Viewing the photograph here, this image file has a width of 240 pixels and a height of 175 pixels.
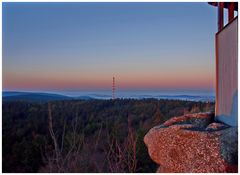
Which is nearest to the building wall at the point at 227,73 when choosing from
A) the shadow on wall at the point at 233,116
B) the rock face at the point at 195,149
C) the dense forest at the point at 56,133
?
the shadow on wall at the point at 233,116

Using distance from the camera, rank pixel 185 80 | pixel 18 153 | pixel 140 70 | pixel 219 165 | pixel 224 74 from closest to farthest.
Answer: pixel 219 165 < pixel 224 74 < pixel 185 80 < pixel 140 70 < pixel 18 153

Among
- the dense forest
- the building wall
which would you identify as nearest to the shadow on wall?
the building wall

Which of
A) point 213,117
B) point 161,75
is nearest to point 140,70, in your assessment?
point 161,75

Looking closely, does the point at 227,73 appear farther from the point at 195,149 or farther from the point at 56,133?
the point at 56,133

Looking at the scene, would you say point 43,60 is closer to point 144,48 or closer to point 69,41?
point 69,41

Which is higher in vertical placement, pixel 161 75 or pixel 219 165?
pixel 161 75
